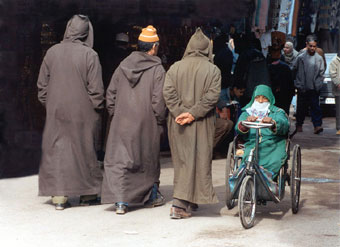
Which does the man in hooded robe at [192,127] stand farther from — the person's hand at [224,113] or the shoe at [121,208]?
the person's hand at [224,113]

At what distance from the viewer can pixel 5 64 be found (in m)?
10.5

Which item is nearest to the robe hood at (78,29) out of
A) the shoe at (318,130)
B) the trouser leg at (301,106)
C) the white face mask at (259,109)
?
the white face mask at (259,109)

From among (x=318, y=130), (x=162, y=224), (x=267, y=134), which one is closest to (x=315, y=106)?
(x=318, y=130)

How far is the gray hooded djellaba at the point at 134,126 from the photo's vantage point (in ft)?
28.4

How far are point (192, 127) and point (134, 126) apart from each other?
697mm

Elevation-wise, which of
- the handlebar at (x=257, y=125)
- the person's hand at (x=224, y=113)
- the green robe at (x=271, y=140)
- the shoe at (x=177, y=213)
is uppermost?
the handlebar at (x=257, y=125)

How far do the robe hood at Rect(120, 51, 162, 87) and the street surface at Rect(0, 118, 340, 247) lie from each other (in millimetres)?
1408

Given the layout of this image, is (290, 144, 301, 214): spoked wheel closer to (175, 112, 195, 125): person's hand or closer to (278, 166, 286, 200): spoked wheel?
(278, 166, 286, 200): spoked wheel

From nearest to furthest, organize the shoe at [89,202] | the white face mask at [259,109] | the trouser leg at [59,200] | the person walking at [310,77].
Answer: the white face mask at [259,109]
the trouser leg at [59,200]
the shoe at [89,202]
the person walking at [310,77]

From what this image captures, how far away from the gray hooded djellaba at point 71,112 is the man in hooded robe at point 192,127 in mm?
935

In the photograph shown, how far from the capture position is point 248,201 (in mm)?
7957

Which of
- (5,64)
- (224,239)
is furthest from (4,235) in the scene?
(5,64)

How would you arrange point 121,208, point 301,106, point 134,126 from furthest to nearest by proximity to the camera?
1. point 301,106
2. point 134,126
3. point 121,208

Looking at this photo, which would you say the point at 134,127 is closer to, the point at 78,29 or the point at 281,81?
the point at 78,29
